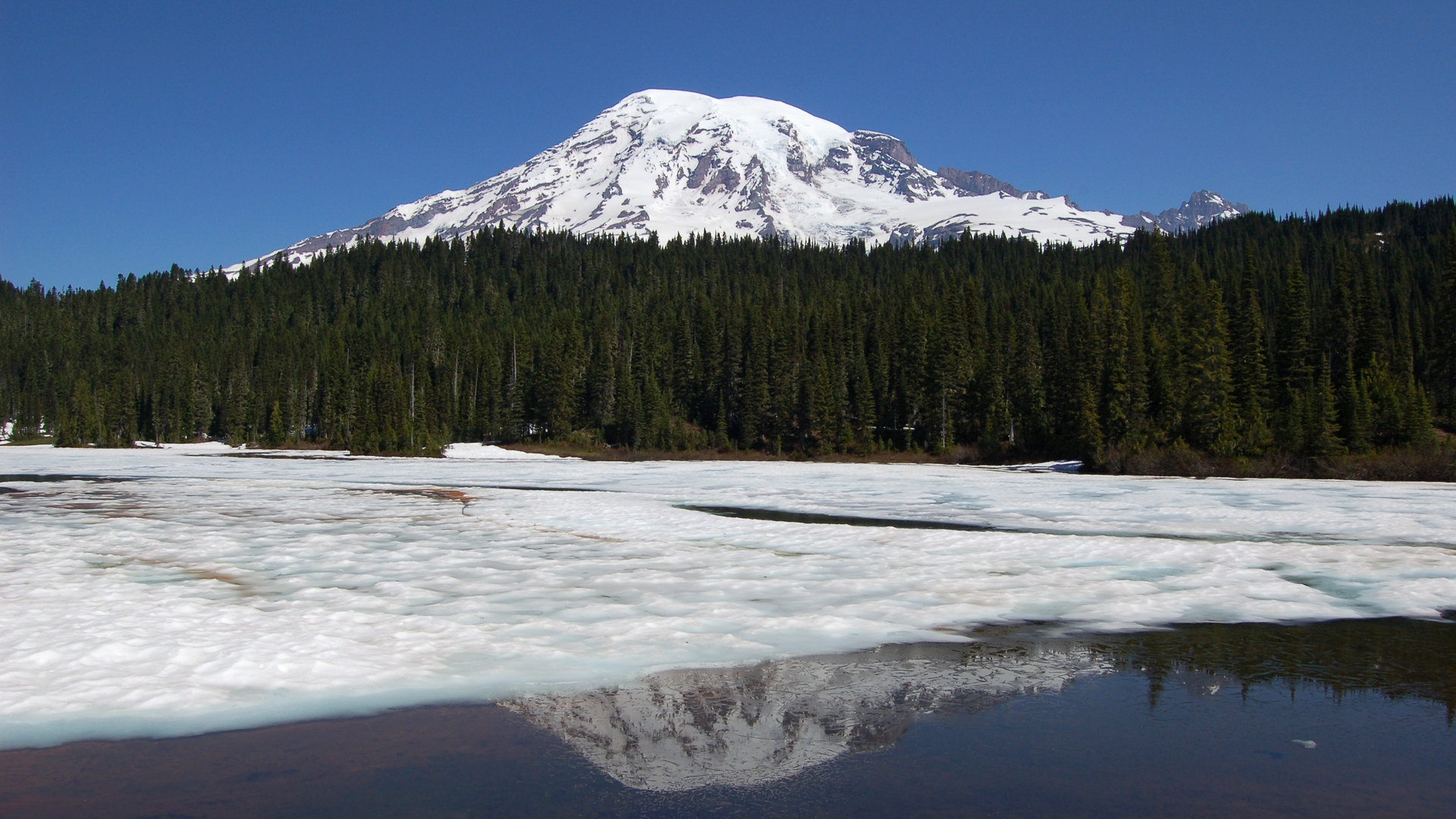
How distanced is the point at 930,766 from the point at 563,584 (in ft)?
27.7

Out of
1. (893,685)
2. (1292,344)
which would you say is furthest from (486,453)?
(893,685)

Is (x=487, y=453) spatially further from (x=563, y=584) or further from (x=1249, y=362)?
(x=563, y=584)

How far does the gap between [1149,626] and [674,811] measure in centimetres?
804

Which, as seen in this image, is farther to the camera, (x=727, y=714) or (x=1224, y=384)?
(x=1224, y=384)

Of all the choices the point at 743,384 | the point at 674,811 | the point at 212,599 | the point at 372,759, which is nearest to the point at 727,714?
the point at 674,811

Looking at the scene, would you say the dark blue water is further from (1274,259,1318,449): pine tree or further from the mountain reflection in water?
(1274,259,1318,449): pine tree

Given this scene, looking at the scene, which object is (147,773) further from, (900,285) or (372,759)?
(900,285)

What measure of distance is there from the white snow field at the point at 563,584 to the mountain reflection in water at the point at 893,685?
1.90 ft

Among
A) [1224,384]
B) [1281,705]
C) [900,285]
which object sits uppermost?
[900,285]

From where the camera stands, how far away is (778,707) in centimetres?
813

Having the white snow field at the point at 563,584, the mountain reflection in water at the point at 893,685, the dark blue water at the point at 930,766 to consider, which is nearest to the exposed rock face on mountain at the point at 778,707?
the mountain reflection in water at the point at 893,685

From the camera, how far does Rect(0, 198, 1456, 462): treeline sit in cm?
5756

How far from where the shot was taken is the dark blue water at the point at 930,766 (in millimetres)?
5965

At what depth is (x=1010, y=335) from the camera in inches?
3088
